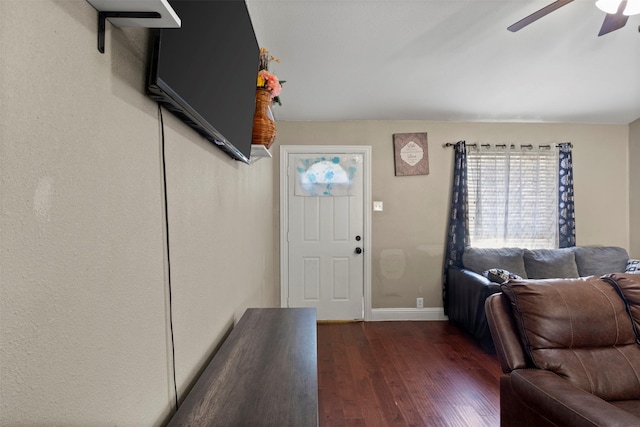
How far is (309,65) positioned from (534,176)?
9.78 feet

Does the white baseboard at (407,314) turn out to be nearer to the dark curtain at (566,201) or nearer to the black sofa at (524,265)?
the black sofa at (524,265)

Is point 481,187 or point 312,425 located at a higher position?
point 481,187

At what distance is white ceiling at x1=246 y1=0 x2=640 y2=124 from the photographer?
83.6 inches

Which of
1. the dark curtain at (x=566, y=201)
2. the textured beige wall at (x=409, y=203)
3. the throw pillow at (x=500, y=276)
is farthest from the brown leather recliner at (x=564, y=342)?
the dark curtain at (x=566, y=201)

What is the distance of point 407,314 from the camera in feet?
12.7

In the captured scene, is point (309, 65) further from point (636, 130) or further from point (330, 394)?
point (636, 130)

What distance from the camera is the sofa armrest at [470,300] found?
2.98 meters

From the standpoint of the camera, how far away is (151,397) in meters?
0.83

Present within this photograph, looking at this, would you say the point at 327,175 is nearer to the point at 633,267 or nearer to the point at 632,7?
the point at 632,7

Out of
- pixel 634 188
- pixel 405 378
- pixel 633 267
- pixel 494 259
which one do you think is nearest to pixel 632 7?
pixel 494 259

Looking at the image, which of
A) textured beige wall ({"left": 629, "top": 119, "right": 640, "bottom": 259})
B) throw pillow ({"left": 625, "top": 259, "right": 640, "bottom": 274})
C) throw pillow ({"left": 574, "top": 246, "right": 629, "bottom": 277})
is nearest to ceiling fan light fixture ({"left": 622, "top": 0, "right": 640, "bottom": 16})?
throw pillow ({"left": 574, "top": 246, "right": 629, "bottom": 277})

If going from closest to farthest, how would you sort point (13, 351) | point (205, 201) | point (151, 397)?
1. point (13, 351)
2. point (151, 397)
3. point (205, 201)

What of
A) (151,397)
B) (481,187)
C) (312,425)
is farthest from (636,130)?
(151,397)

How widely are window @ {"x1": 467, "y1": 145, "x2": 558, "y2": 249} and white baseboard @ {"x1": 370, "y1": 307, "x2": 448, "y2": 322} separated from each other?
93 centimetres
